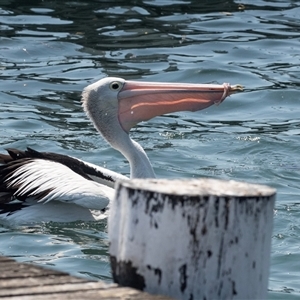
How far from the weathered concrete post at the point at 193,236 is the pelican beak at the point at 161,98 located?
153 inches

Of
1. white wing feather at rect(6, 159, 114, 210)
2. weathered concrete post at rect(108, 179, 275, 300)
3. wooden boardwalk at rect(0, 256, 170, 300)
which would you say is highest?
weathered concrete post at rect(108, 179, 275, 300)

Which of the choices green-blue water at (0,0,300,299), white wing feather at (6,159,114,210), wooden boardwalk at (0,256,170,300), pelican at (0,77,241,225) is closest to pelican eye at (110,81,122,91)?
pelican at (0,77,241,225)

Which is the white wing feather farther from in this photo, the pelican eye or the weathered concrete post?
the weathered concrete post

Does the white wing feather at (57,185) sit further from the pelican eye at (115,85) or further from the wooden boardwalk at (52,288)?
the wooden boardwalk at (52,288)

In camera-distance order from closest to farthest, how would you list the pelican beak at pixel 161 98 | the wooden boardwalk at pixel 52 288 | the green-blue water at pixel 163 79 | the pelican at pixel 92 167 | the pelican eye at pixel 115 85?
the wooden boardwalk at pixel 52 288, the green-blue water at pixel 163 79, the pelican at pixel 92 167, the pelican beak at pixel 161 98, the pelican eye at pixel 115 85

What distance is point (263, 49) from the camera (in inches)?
519

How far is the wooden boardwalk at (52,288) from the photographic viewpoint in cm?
316

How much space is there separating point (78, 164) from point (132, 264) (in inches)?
156

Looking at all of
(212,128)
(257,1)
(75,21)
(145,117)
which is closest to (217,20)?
(257,1)

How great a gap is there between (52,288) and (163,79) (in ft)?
28.1

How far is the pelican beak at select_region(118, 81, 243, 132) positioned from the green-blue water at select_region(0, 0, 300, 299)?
102 cm

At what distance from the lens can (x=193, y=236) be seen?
319 cm

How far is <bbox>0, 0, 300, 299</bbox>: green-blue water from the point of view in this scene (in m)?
6.69

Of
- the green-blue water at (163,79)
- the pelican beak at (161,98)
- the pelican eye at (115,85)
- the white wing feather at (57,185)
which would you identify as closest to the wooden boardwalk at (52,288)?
the green-blue water at (163,79)
